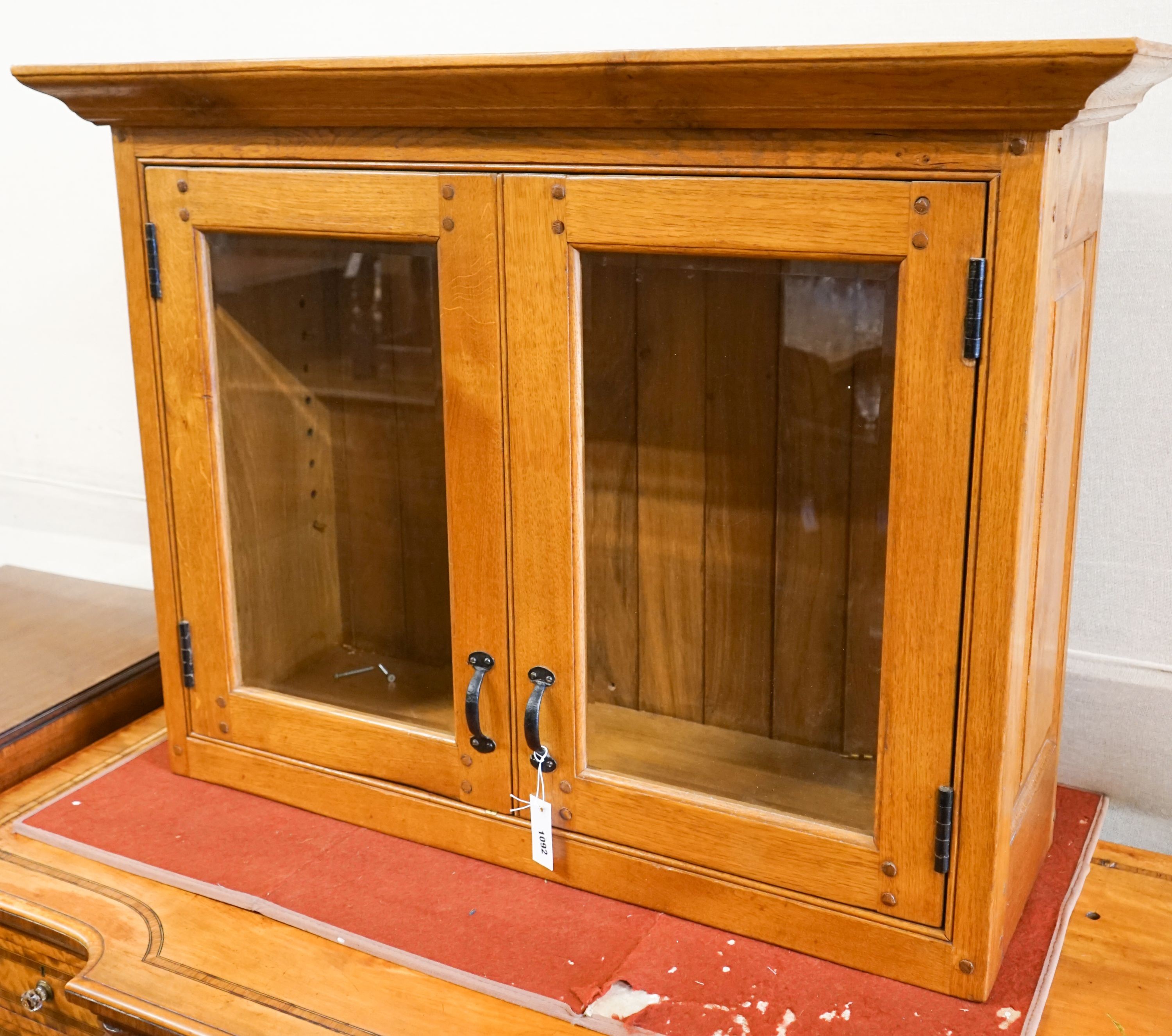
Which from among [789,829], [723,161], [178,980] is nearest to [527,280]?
[723,161]

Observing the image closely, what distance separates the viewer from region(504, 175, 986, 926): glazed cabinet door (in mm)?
1006

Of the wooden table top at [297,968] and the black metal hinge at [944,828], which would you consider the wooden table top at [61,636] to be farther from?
the black metal hinge at [944,828]

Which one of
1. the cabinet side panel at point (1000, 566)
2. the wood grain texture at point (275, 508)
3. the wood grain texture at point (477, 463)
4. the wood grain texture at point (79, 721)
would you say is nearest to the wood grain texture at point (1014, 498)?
the cabinet side panel at point (1000, 566)

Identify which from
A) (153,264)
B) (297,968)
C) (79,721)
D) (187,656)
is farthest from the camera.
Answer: (79,721)

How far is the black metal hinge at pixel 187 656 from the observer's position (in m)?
1.41

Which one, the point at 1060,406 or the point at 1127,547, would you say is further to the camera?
the point at 1127,547

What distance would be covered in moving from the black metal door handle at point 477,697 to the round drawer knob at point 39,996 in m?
0.50

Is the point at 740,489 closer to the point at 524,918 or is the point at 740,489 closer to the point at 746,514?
the point at 746,514

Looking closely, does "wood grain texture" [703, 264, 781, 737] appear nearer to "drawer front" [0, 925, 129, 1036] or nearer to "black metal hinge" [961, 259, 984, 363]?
"black metal hinge" [961, 259, 984, 363]

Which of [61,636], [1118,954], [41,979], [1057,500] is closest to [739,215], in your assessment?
[1057,500]

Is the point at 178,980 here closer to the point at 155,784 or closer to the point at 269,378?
the point at 155,784

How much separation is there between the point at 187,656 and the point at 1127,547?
1003 mm

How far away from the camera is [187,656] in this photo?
1417 mm

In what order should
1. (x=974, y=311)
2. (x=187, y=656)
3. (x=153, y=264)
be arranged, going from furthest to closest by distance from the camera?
(x=187, y=656) < (x=153, y=264) < (x=974, y=311)
